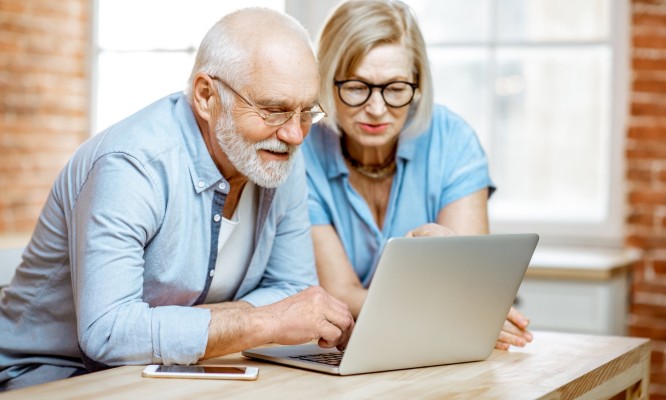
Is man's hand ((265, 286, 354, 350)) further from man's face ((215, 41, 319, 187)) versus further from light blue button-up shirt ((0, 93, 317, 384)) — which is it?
man's face ((215, 41, 319, 187))

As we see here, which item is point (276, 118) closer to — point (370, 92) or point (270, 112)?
point (270, 112)

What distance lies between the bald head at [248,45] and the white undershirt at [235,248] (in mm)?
286

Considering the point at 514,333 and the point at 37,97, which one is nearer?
the point at 514,333

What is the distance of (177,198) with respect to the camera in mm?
1806

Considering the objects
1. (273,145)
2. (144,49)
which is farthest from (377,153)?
(144,49)

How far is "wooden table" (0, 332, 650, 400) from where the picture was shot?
145 cm

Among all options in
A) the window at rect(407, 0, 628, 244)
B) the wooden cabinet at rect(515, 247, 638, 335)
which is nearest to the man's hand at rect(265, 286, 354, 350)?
the wooden cabinet at rect(515, 247, 638, 335)

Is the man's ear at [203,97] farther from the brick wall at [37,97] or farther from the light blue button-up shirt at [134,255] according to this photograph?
the brick wall at [37,97]

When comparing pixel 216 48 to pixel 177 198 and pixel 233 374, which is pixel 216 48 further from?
pixel 233 374

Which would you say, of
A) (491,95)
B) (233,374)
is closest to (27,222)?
(491,95)

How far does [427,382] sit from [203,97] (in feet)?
2.25

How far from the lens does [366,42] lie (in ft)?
7.26

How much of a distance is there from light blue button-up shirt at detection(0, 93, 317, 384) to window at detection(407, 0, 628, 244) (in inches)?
89.7

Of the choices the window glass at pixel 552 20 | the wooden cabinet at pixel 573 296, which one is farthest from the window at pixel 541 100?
the wooden cabinet at pixel 573 296
